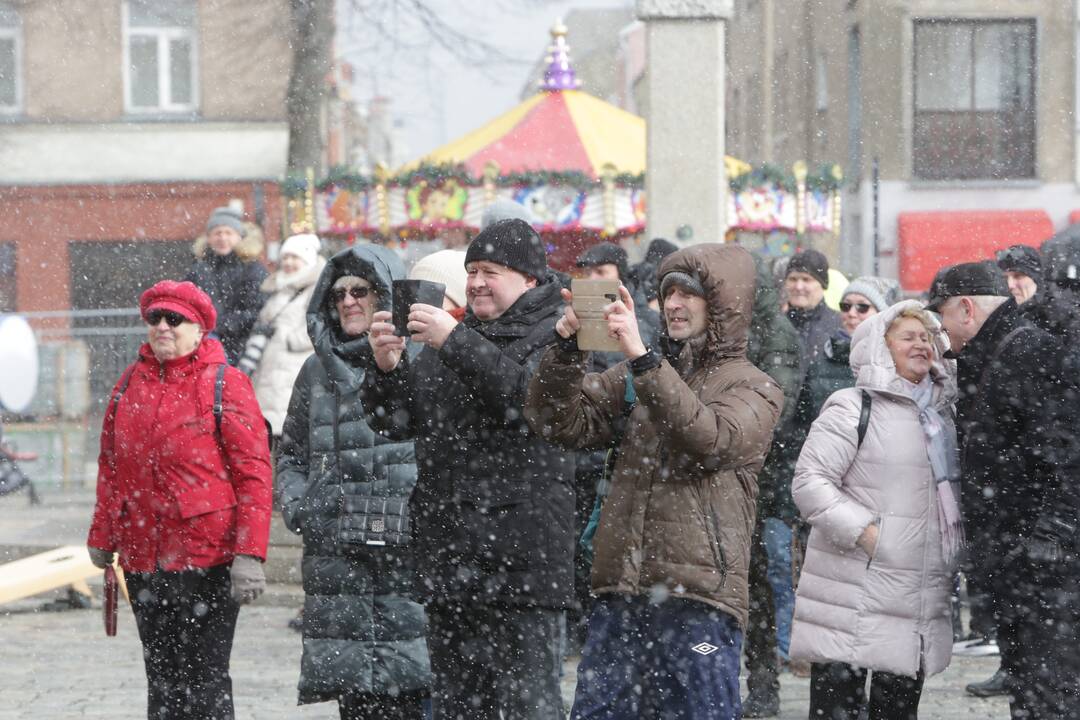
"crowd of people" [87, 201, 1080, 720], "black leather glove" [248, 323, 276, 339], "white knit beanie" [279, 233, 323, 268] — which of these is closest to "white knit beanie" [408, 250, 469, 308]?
"crowd of people" [87, 201, 1080, 720]

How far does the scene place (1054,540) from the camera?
214 inches

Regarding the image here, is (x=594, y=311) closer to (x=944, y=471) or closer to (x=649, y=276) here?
(x=944, y=471)

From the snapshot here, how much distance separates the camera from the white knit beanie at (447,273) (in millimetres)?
5520

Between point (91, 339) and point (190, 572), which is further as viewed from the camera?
point (91, 339)

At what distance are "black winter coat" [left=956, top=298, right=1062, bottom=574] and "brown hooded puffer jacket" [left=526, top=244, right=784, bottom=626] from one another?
37.4 inches

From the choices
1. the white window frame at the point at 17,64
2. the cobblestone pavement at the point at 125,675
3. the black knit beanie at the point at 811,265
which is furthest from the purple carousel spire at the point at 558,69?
the white window frame at the point at 17,64

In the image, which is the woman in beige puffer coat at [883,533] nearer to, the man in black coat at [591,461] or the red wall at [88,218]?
the man in black coat at [591,461]

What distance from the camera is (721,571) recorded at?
15.4ft

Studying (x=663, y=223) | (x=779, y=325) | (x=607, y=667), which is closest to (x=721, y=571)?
(x=607, y=667)

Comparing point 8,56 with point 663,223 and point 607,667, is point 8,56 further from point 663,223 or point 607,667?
point 607,667

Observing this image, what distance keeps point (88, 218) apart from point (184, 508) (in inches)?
965

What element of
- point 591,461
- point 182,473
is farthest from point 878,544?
point 182,473

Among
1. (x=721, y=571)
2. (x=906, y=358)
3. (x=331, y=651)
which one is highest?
(x=906, y=358)

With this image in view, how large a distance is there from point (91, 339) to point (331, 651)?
11.8 meters
